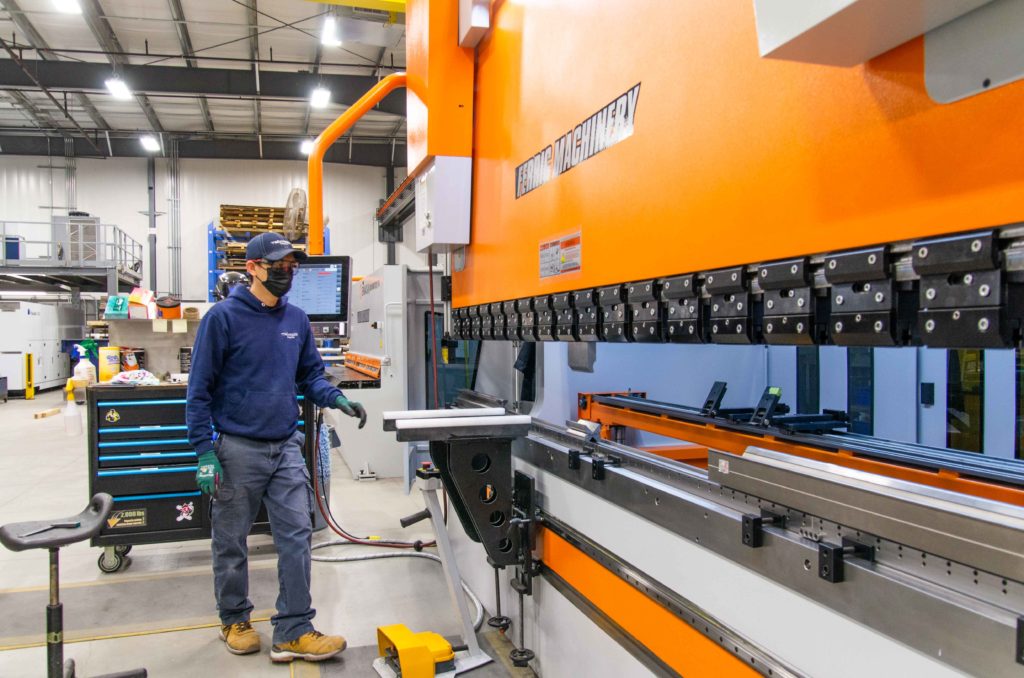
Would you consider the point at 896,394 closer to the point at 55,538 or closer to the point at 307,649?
the point at 307,649

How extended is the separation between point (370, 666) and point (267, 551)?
72.0 inches

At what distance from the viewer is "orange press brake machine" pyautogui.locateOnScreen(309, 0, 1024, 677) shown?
37.8 inches

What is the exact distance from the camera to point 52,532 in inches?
91.0

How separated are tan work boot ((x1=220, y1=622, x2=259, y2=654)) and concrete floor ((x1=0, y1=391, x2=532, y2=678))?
4 centimetres

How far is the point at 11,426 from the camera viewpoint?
34.7ft

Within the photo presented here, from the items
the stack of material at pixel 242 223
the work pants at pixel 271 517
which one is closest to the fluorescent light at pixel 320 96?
the stack of material at pixel 242 223

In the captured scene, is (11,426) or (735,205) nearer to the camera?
(735,205)

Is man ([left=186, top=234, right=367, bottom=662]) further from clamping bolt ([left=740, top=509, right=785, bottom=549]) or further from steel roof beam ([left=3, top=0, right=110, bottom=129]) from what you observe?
steel roof beam ([left=3, top=0, right=110, bottom=129])

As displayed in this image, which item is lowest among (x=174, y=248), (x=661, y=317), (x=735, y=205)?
(x=661, y=317)

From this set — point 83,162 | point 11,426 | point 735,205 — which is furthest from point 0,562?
point 83,162

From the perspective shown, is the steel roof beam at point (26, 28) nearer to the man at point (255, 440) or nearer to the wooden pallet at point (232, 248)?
the wooden pallet at point (232, 248)

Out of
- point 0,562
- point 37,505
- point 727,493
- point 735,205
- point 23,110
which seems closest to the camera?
point 735,205

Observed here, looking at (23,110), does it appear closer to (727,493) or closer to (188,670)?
(188,670)

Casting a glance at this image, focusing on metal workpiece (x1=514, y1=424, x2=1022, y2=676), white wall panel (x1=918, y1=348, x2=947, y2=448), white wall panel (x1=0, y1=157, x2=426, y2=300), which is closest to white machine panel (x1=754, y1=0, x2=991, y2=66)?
metal workpiece (x1=514, y1=424, x2=1022, y2=676)
